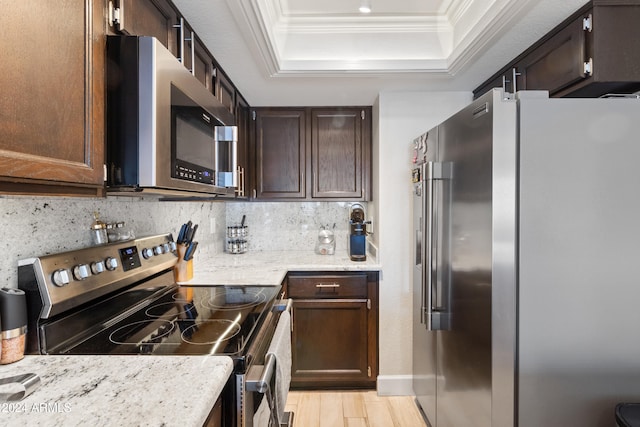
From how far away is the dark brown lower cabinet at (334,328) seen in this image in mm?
2373

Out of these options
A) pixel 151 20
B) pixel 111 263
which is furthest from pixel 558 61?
pixel 111 263

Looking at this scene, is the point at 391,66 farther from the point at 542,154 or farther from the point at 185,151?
the point at 185,151

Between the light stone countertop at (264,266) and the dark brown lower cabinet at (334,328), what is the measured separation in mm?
67

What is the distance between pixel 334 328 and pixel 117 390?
5.93 ft

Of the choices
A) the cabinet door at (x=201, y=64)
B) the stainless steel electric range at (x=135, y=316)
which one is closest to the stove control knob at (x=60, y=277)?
the stainless steel electric range at (x=135, y=316)

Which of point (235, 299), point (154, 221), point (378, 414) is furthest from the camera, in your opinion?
point (378, 414)

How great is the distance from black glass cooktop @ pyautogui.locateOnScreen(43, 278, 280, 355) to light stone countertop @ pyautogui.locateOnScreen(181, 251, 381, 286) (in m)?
0.27

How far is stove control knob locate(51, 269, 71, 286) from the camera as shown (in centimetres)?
100

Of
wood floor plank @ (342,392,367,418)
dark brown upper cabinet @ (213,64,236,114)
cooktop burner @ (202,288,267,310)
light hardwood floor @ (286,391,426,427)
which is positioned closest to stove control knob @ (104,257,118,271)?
cooktop burner @ (202,288,267,310)

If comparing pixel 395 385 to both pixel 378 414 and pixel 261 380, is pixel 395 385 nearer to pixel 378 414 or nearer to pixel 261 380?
pixel 378 414

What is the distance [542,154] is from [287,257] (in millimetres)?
1919

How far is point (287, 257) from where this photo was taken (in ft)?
8.86

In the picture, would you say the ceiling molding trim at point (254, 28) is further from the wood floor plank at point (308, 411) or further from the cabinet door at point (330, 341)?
the wood floor plank at point (308, 411)

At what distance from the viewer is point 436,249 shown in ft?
5.64
